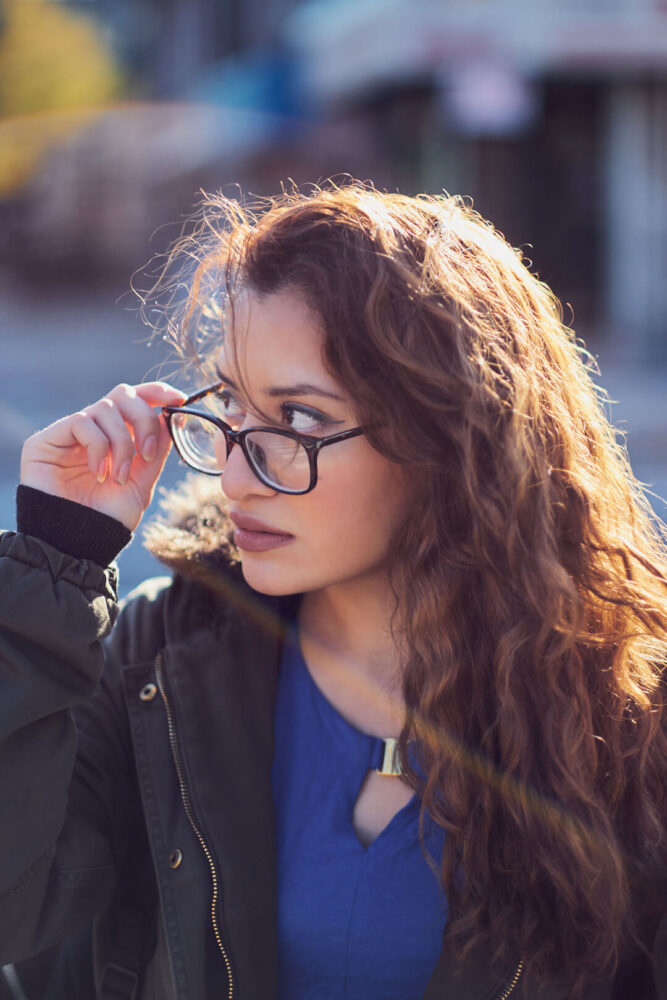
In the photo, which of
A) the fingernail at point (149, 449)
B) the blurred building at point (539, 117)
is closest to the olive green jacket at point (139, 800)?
the fingernail at point (149, 449)

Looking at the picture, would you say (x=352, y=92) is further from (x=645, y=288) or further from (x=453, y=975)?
(x=453, y=975)

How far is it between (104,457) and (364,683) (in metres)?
0.64

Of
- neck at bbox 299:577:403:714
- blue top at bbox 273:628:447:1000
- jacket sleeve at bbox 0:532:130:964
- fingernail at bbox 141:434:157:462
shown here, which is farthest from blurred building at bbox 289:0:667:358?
jacket sleeve at bbox 0:532:130:964

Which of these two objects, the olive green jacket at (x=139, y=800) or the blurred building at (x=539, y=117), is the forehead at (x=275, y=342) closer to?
the olive green jacket at (x=139, y=800)

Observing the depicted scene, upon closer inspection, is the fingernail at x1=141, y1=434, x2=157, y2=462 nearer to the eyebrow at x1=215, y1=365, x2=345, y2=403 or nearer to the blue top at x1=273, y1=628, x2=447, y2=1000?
the eyebrow at x1=215, y1=365, x2=345, y2=403

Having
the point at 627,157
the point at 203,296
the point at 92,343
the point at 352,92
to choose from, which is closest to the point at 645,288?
the point at 627,157

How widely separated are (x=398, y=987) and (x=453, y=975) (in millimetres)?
118

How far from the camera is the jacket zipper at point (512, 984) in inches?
67.5

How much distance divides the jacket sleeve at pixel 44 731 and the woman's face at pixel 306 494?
0.28 meters

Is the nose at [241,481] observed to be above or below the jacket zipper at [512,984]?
above

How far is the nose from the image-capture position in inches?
72.1

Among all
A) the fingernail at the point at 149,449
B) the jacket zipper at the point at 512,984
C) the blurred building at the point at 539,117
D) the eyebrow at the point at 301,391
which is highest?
the blurred building at the point at 539,117

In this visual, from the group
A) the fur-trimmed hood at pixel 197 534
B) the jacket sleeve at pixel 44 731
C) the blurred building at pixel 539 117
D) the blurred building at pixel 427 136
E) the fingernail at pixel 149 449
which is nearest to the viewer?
the jacket sleeve at pixel 44 731

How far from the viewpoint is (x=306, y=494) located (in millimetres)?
1812
